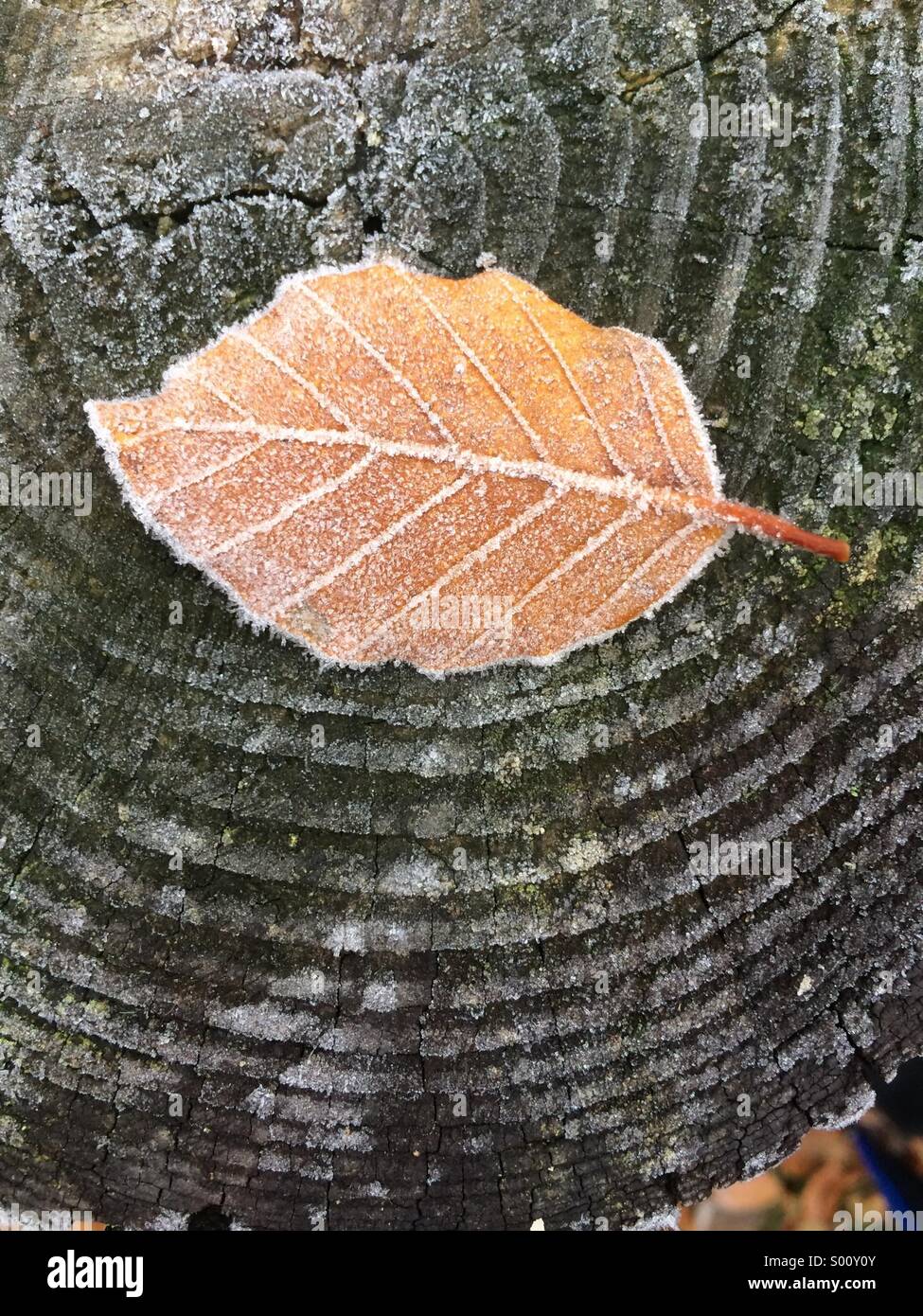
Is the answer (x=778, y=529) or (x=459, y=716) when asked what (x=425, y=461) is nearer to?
(x=459, y=716)

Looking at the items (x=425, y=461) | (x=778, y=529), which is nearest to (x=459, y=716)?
(x=425, y=461)

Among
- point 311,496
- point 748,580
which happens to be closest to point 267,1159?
point 311,496

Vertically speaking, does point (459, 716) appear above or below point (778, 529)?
below

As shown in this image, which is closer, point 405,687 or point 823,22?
point 823,22

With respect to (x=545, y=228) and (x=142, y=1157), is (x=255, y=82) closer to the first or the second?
(x=545, y=228)

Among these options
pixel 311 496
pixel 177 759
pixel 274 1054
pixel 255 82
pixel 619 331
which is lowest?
pixel 274 1054
